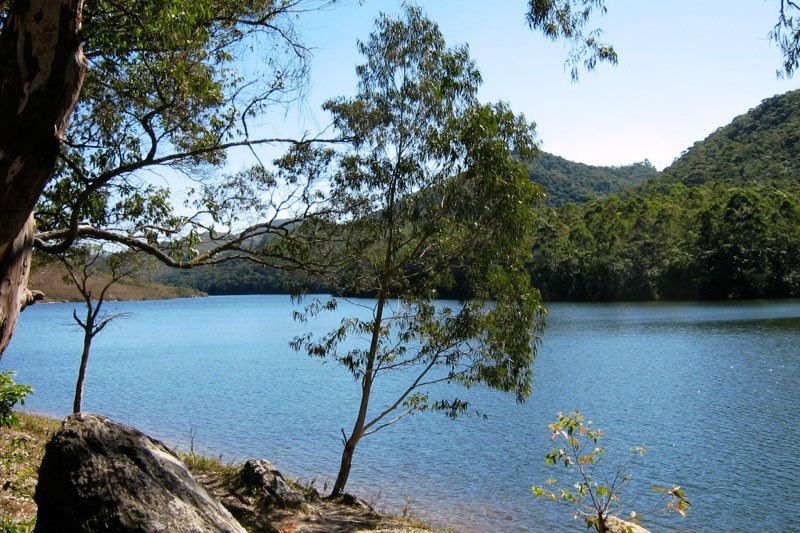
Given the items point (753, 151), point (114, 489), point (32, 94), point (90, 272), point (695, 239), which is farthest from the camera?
point (753, 151)

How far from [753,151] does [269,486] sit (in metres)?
113

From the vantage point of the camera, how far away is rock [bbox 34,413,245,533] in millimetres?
3281

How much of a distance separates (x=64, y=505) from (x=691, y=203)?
8950cm

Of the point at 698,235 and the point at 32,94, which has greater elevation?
the point at 698,235

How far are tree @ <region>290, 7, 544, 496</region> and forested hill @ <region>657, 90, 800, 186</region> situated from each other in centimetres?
8977

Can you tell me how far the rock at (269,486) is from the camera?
8750mm

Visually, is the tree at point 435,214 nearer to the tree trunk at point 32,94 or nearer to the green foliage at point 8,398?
the green foliage at point 8,398

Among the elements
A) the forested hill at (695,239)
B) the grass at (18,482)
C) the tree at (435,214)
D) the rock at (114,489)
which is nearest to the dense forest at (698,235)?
the forested hill at (695,239)

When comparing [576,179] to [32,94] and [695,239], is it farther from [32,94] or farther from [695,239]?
[32,94]

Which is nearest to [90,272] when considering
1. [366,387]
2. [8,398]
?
[366,387]

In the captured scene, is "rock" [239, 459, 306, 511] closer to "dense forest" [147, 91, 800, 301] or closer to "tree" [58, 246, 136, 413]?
"tree" [58, 246, 136, 413]

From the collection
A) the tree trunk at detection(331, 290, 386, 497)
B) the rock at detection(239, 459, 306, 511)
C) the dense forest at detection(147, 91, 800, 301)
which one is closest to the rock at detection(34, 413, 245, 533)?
the rock at detection(239, 459, 306, 511)

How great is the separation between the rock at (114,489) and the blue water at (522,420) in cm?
844

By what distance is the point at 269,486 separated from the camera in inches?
353
